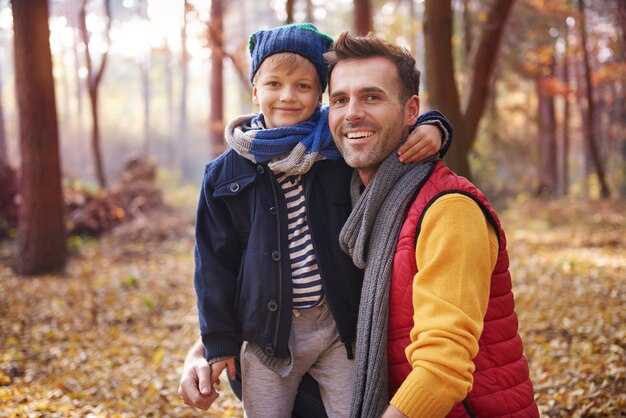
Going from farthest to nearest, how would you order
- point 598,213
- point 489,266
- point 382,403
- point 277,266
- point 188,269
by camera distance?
point 598,213
point 188,269
point 277,266
point 382,403
point 489,266

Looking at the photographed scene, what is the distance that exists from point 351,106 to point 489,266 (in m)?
0.77

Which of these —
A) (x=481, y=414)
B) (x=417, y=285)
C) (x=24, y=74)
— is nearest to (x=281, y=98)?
(x=417, y=285)

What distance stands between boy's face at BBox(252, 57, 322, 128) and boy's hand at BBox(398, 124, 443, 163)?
55 centimetres

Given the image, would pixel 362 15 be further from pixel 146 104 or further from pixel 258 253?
pixel 146 104

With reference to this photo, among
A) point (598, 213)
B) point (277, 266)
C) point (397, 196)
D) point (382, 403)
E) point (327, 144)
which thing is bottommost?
point (598, 213)

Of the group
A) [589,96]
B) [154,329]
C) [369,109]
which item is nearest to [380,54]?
[369,109]

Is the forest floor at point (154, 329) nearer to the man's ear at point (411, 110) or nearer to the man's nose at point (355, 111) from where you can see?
the man's ear at point (411, 110)

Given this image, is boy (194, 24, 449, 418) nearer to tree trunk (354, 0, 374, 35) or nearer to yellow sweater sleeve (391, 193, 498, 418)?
yellow sweater sleeve (391, 193, 498, 418)

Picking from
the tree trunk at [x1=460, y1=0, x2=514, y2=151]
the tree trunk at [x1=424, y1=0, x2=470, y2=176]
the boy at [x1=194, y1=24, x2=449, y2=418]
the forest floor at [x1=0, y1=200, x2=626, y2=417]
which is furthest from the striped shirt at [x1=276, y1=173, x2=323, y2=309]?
the tree trunk at [x1=460, y1=0, x2=514, y2=151]

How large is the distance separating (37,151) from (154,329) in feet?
12.5

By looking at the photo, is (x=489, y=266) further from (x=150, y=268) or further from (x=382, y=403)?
(x=150, y=268)

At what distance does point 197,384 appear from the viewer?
2213 mm

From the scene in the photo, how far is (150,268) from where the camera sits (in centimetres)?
917

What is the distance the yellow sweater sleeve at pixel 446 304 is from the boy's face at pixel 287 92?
0.86 m
